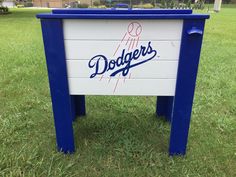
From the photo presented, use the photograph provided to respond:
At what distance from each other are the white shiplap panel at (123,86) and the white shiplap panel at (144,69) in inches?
1.4

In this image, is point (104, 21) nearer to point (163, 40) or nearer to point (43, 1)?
point (163, 40)

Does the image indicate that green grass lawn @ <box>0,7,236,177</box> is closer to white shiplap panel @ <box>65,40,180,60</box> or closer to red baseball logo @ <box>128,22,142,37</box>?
white shiplap panel @ <box>65,40,180,60</box>

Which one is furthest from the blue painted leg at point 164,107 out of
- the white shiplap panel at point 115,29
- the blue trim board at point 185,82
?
the white shiplap panel at point 115,29

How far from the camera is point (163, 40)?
1.63 metres

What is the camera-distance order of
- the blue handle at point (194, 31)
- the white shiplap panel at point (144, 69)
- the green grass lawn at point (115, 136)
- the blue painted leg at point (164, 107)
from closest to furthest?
1. the blue handle at point (194, 31)
2. the white shiplap panel at point (144, 69)
3. the green grass lawn at point (115, 136)
4. the blue painted leg at point (164, 107)

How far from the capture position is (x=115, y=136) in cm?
221

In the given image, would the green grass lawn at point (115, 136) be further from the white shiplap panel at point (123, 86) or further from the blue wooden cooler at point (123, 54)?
the white shiplap panel at point (123, 86)

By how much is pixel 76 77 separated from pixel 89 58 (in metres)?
0.16

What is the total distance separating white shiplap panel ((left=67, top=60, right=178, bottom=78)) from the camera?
169 cm

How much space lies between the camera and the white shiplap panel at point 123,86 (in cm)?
174

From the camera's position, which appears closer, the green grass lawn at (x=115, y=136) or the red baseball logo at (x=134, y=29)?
the red baseball logo at (x=134, y=29)

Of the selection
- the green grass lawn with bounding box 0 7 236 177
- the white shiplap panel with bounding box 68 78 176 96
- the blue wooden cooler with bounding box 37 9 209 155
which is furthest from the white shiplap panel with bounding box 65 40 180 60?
the green grass lawn with bounding box 0 7 236 177

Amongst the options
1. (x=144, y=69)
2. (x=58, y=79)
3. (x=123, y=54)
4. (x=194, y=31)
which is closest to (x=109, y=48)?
(x=123, y=54)

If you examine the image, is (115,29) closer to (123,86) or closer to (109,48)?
(109,48)
